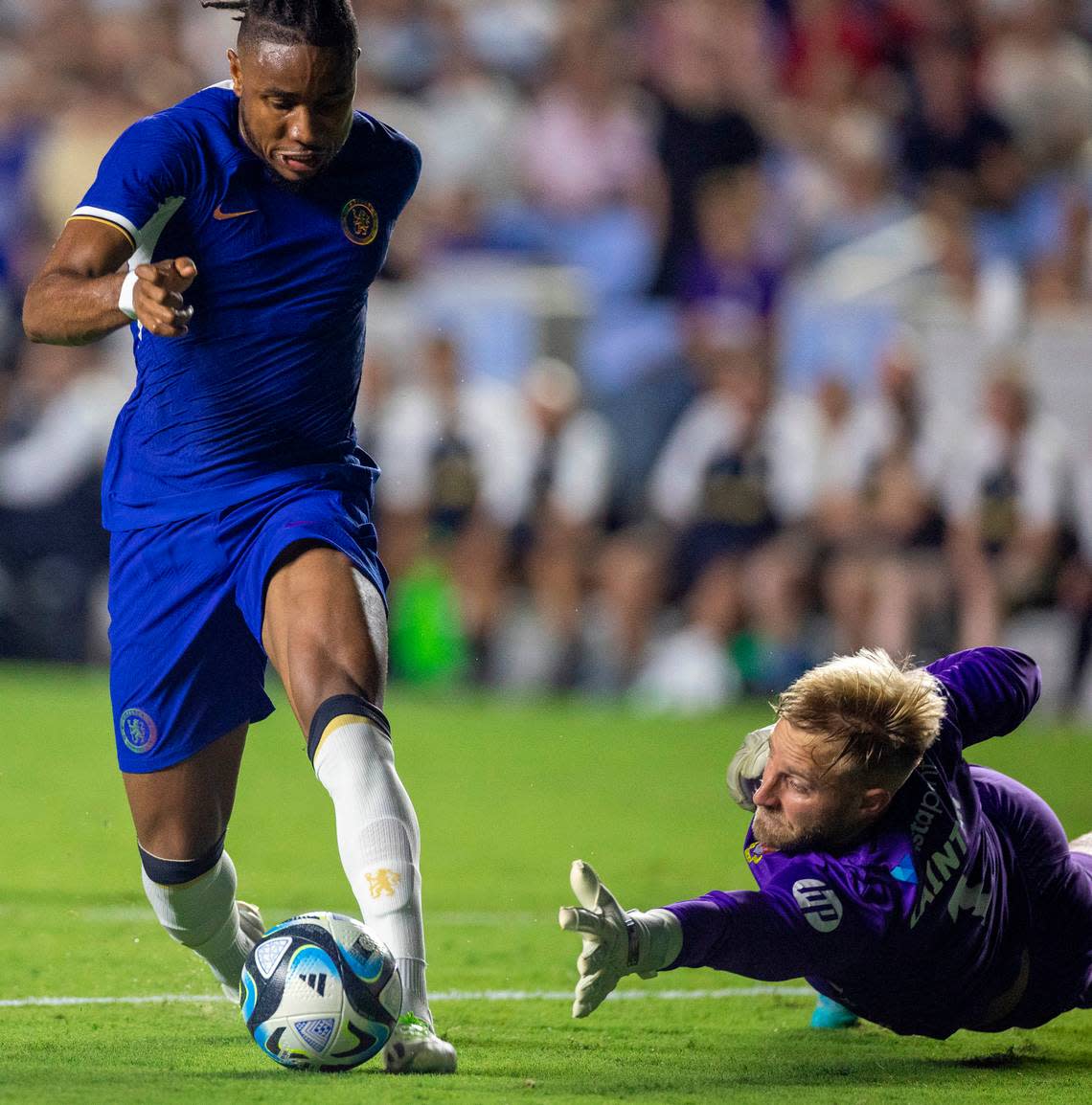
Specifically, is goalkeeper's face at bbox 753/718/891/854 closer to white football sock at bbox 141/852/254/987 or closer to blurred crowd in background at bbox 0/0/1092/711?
white football sock at bbox 141/852/254/987

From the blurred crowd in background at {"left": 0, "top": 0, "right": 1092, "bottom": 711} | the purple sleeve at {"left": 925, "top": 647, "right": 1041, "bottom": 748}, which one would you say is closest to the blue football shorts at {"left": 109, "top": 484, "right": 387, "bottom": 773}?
the purple sleeve at {"left": 925, "top": 647, "right": 1041, "bottom": 748}

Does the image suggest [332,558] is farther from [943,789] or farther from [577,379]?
[577,379]

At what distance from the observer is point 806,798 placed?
3.77 m

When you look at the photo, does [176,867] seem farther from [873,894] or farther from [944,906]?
[944,906]

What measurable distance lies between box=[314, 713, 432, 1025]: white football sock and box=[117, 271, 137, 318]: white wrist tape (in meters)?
0.95

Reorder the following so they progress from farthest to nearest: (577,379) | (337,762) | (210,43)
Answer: (210,43), (577,379), (337,762)

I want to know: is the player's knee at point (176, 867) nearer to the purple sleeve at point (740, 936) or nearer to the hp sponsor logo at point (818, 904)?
the purple sleeve at point (740, 936)

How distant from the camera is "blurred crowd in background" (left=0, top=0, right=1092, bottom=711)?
12445mm

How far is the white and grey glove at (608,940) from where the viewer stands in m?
3.34

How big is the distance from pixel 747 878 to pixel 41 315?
420 cm

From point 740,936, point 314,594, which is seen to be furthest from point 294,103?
point 740,936

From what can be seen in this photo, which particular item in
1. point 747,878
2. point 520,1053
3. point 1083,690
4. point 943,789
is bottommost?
point 1083,690

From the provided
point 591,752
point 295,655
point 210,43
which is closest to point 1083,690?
point 591,752

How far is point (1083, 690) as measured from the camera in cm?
1275
